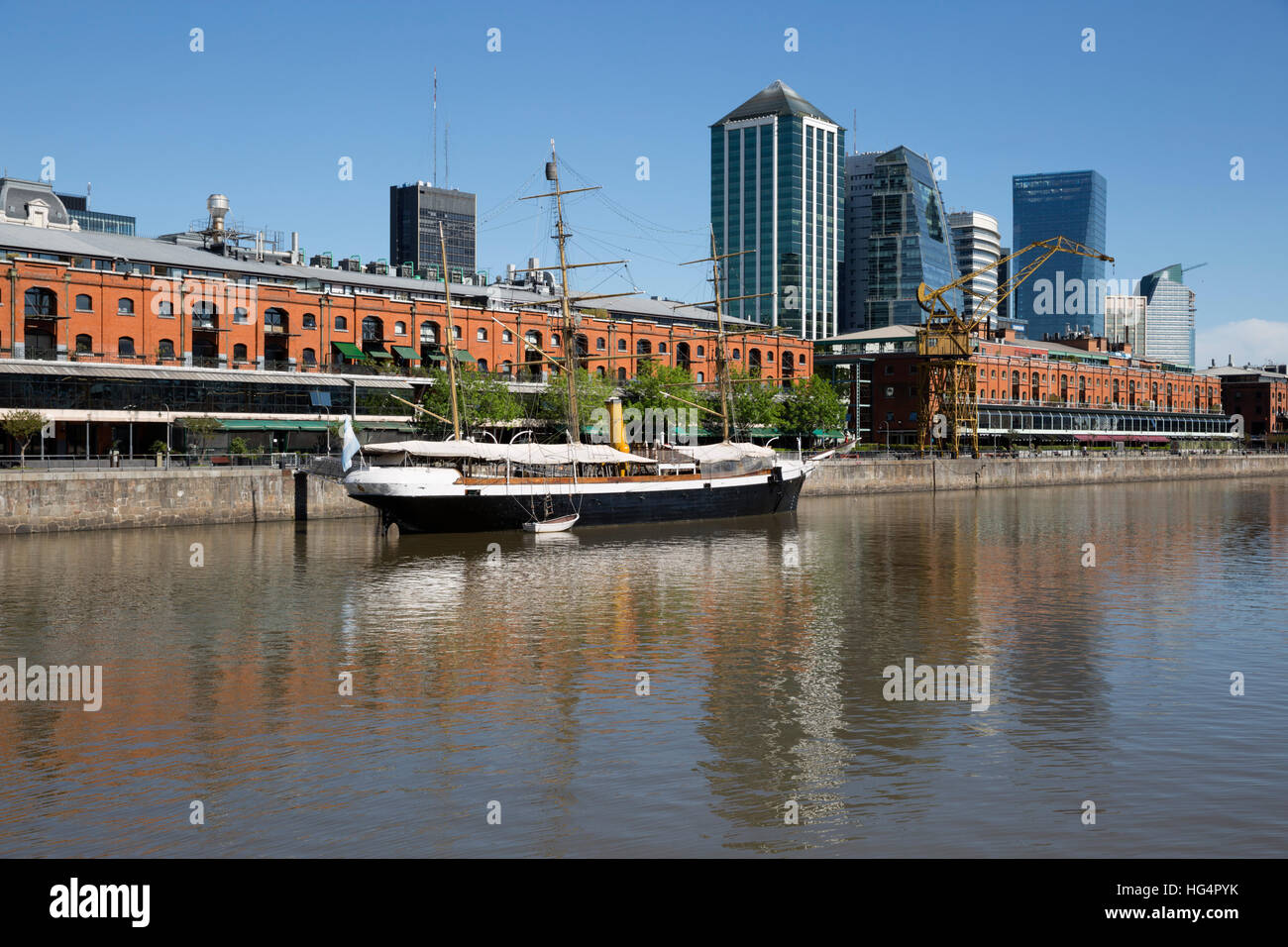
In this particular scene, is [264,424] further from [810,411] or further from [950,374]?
[950,374]

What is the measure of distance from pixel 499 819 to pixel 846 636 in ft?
52.7

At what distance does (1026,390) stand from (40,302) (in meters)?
133

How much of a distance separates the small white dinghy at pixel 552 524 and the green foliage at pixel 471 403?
23139 mm

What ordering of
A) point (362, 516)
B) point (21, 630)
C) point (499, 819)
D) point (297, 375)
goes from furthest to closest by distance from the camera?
point (297, 375) < point (362, 516) < point (21, 630) < point (499, 819)

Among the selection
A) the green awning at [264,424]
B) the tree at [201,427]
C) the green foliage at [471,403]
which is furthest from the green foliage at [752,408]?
the tree at [201,427]

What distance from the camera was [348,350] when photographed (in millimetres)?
90938

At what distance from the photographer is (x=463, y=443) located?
6181 cm

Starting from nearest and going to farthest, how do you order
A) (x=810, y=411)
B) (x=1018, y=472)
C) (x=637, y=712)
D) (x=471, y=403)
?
(x=637, y=712) → (x=471, y=403) → (x=810, y=411) → (x=1018, y=472)

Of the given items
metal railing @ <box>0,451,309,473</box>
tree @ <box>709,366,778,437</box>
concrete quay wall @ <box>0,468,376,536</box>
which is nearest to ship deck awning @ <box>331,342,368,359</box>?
metal railing @ <box>0,451,309,473</box>

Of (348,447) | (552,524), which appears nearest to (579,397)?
(552,524)

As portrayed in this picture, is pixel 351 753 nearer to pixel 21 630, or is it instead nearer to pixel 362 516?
pixel 21 630

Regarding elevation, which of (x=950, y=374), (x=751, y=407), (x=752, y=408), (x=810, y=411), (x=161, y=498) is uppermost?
(x=950, y=374)
